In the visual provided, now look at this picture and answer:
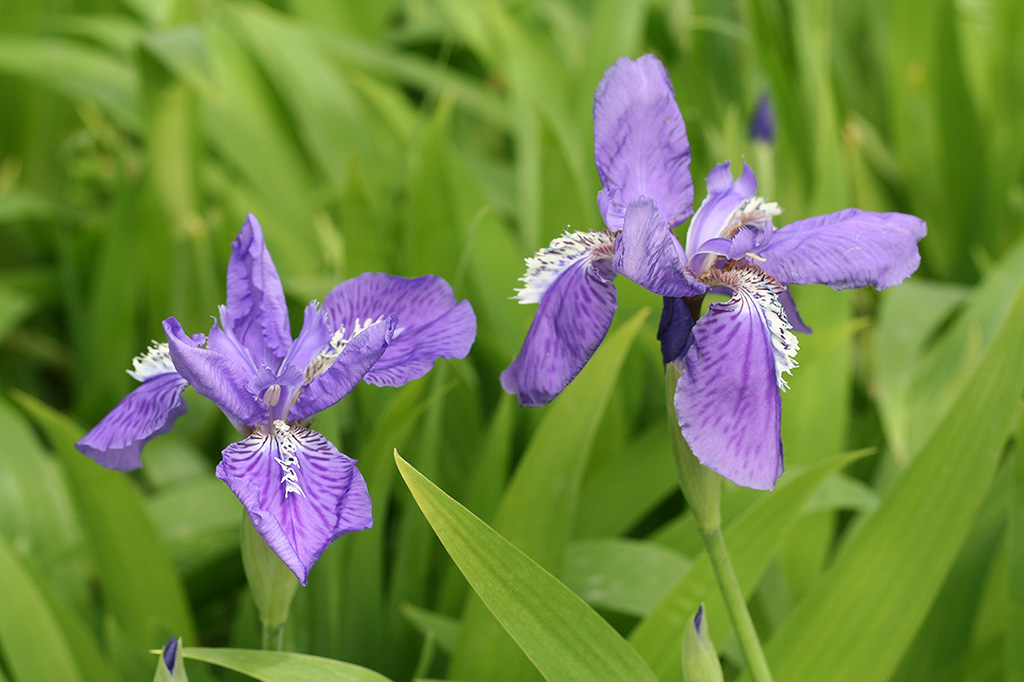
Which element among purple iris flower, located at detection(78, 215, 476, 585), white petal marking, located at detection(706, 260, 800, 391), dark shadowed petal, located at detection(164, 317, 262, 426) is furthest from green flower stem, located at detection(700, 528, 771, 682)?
dark shadowed petal, located at detection(164, 317, 262, 426)

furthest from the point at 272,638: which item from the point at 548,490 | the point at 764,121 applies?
the point at 764,121

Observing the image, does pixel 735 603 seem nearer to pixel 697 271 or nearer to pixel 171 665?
pixel 697 271

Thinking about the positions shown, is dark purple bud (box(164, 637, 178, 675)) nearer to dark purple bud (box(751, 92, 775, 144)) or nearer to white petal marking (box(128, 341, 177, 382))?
white petal marking (box(128, 341, 177, 382))

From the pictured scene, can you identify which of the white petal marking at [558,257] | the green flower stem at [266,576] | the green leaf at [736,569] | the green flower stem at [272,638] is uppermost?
the white petal marking at [558,257]

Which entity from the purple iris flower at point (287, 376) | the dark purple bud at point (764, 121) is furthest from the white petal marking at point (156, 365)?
the dark purple bud at point (764, 121)

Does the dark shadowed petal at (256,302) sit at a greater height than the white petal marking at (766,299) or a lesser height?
greater

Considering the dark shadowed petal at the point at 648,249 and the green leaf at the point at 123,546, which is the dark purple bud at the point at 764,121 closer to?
the dark shadowed petal at the point at 648,249
